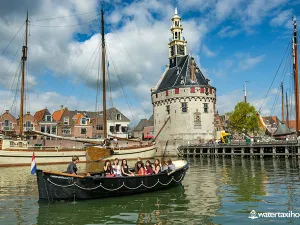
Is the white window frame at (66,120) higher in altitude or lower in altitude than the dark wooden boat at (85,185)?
higher

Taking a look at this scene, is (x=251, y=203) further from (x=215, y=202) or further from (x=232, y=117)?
(x=232, y=117)

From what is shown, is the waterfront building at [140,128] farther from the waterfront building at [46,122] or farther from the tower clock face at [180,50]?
the waterfront building at [46,122]

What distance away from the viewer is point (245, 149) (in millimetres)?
43594

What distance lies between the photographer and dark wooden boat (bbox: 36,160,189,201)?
42.3ft

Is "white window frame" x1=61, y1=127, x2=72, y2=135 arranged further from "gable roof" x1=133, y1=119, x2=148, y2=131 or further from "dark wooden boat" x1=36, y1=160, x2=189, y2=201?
"dark wooden boat" x1=36, y1=160, x2=189, y2=201

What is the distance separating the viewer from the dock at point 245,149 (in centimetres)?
3722

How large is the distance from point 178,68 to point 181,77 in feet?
10.8

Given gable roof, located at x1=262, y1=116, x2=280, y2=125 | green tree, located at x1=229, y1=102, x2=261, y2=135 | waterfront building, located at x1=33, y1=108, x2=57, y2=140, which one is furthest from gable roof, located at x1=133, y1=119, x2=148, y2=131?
gable roof, located at x1=262, y1=116, x2=280, y2=125

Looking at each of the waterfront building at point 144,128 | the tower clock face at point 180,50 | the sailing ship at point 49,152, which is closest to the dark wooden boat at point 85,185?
the sailing ship at point 49,152

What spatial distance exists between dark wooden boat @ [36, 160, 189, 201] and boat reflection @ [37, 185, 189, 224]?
315 mm

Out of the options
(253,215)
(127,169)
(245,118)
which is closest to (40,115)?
(245,118)

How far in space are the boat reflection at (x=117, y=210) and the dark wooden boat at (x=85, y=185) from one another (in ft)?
1.03

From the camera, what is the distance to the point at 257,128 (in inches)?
2119

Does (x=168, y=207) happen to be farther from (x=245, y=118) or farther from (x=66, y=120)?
(x=66, y=120)
